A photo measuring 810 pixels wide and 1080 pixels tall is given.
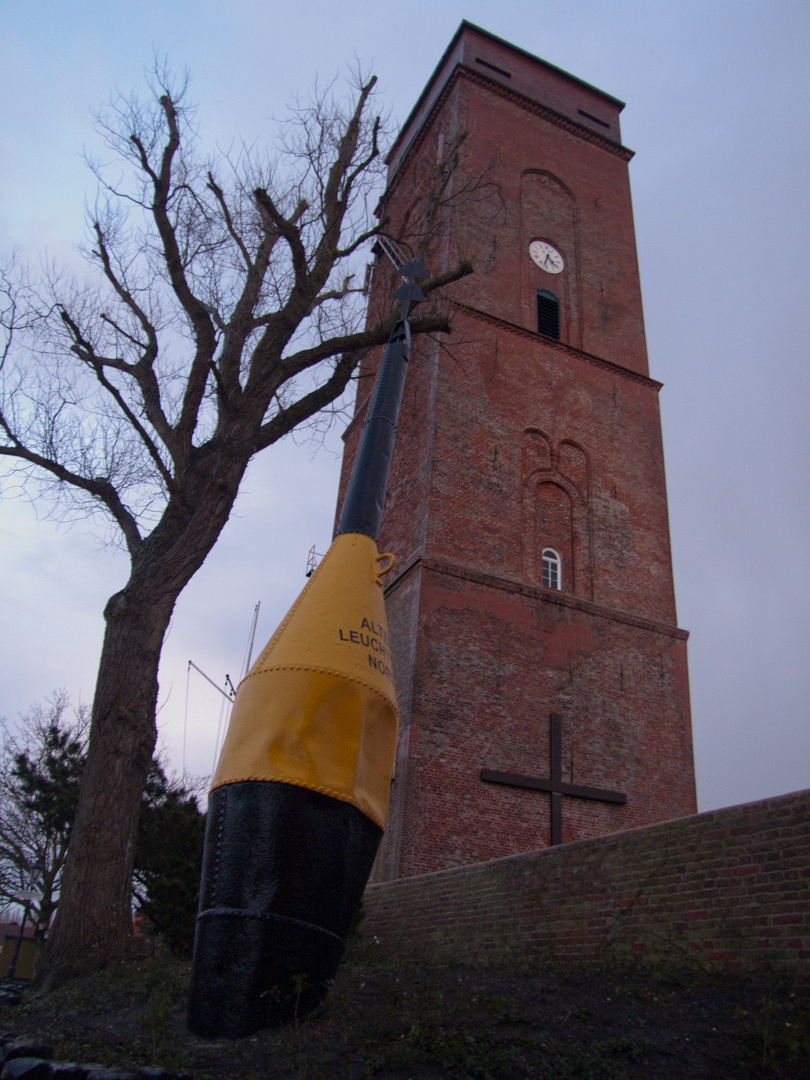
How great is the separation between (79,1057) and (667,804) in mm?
11849

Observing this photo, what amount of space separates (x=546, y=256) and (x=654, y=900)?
668 inches

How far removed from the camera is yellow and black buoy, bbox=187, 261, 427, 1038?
15.1 ft

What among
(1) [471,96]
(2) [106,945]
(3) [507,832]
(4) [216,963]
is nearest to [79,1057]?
(4) [216,963]

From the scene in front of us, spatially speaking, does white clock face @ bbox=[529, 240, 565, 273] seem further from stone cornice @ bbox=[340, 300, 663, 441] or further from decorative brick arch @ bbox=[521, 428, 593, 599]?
decorative brick arch @ bbox=[521, 428, 593, 599]

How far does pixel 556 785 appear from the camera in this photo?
13.4 m

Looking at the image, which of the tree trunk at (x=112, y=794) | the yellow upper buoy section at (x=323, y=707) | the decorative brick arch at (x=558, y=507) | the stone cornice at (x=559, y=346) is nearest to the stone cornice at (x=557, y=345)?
the stone cornice at (x=559, y=346)

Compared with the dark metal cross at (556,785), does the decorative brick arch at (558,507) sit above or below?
above

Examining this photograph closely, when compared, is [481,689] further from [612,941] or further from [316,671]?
[316,671]

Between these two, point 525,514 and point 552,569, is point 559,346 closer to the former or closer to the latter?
point 525,514

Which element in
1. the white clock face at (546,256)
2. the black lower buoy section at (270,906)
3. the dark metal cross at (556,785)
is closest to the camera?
the black lower buoy section at (270,906)

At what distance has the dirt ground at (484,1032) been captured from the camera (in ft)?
13.5

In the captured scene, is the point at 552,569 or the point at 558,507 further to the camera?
the point at 558,507

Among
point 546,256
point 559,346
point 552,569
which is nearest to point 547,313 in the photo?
point 559,346

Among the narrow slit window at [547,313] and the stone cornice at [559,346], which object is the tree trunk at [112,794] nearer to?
the stone cornice at [559,346]
